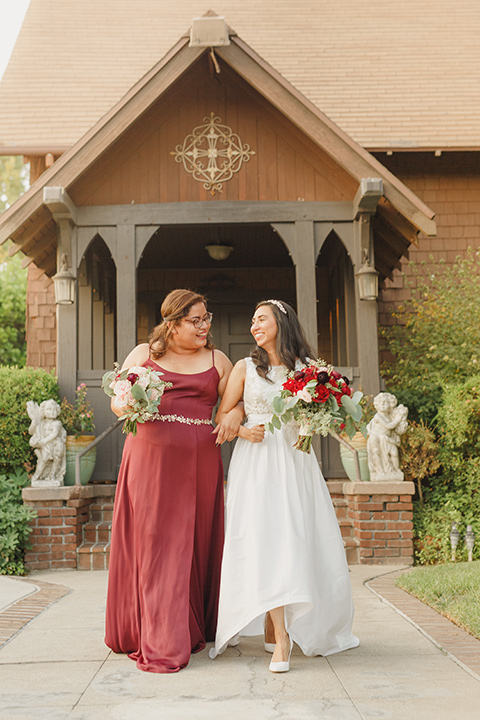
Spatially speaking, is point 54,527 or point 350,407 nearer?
point 350,407

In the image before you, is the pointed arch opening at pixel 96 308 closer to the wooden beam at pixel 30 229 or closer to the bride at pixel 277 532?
the wooden beam at pixel 30 229

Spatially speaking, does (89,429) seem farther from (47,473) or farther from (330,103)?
(330,103)

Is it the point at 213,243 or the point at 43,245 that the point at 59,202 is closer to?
the point at 43,245

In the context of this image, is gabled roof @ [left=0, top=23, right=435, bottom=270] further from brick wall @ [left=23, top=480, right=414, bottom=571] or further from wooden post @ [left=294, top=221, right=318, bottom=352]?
brick wall @ [left=23, top=480, right=414, bottom=571]

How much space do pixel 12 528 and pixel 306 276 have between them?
4040 mm

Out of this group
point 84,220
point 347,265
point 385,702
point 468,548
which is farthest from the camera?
point 347,265

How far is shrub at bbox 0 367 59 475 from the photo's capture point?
739 cm

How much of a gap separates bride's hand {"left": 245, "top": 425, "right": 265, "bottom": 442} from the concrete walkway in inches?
44.4

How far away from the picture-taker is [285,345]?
404 centimetres

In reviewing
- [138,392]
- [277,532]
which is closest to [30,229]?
[138,392]

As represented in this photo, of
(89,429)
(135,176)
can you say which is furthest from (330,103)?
(89,429)

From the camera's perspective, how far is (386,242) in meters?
9.01

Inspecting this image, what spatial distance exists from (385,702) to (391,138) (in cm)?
923

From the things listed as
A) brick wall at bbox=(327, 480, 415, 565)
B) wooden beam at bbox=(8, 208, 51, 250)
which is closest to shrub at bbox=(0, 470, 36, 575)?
wooden beam at bbox=(8, 208, 51, 250)
